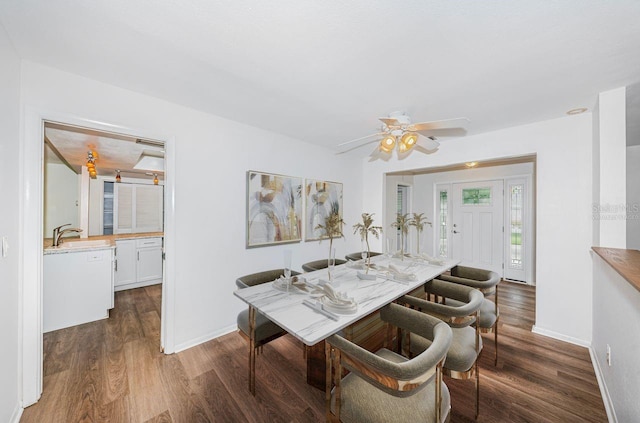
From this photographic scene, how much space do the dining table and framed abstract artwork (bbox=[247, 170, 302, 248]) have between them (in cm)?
96

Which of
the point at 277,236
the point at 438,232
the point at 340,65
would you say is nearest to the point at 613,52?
the point at 340,65

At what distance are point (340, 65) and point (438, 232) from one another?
4.82 m

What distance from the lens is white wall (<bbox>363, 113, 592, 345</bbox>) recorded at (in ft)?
8.13

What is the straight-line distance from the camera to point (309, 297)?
5.79 feet

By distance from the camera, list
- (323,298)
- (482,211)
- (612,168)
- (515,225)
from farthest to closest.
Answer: (482,211) → (515,225) → (612,168) → (323,298)

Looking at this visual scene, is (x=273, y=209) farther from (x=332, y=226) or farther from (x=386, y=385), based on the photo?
(x=386, y=385)

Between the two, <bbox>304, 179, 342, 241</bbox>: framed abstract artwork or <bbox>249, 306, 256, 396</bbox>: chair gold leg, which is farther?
<bbox>304, 179, 342, 241</bbox>: framed abstract artwork

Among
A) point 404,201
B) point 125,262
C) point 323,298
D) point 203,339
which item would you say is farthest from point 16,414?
point 404,201

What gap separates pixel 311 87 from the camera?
1994mm

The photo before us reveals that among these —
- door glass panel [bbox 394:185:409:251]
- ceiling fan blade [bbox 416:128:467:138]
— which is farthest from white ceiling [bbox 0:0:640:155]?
door glass panel [bbox 394:185:409:251]

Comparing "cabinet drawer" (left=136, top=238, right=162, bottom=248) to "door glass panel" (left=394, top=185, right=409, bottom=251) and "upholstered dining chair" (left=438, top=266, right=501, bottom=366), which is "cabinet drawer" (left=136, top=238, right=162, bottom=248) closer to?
"upholstered dining chair" (left=438, top=266, right=501, bottom=366)

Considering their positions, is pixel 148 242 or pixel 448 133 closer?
pixel 448 133

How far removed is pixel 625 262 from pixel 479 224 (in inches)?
143

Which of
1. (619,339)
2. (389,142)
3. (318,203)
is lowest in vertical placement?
(619,339)
